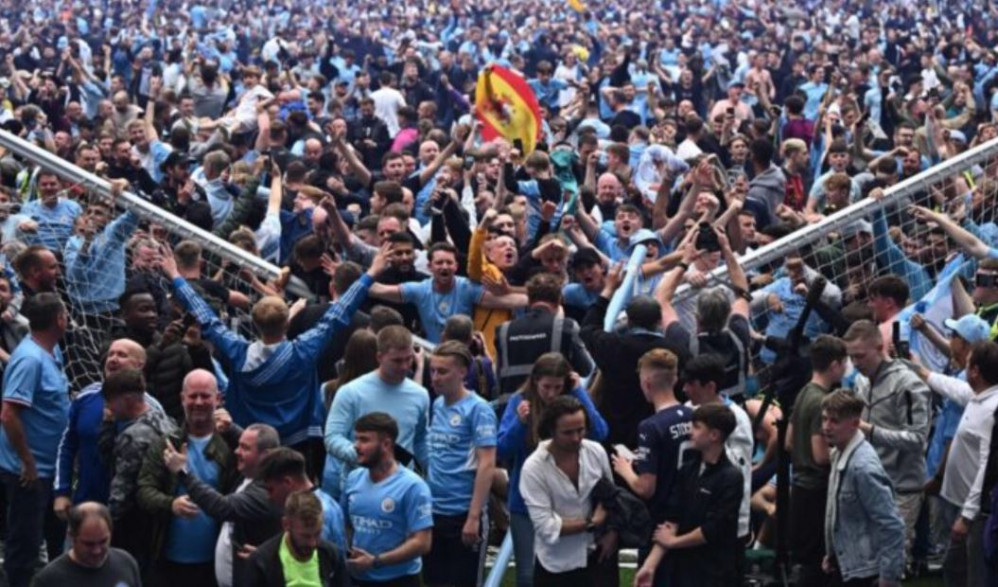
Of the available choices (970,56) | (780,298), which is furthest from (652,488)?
(970,56)

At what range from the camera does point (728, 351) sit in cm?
1234

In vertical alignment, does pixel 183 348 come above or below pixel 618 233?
below

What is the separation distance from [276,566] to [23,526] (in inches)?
109

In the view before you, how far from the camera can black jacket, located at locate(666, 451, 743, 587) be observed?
10.7 metres

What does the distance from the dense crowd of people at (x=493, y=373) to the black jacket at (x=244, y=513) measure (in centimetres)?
1

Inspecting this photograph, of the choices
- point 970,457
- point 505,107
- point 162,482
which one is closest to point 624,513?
point 970,457

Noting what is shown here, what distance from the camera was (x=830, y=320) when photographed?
13320 mm

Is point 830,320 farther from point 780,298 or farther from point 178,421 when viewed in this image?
point 178,421

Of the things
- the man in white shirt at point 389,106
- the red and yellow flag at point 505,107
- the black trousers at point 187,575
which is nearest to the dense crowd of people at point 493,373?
the black trousers at point 187,575

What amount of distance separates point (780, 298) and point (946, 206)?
1.82m

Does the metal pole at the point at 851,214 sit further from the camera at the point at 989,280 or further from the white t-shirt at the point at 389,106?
the white t-shirt at the point at 389,106

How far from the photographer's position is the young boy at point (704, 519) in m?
10.6

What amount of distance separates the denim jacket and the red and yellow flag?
805 cm

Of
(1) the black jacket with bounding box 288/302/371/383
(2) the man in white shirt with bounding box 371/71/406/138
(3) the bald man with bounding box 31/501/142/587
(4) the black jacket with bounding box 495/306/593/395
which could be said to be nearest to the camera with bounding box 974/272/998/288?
(4) the black jacket with bounding box 495/306/593/395
